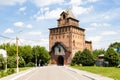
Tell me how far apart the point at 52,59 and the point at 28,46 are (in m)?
10.2

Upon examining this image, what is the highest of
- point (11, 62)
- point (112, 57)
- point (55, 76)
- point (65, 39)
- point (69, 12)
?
point (69, 12)

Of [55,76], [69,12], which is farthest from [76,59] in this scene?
[55,76]

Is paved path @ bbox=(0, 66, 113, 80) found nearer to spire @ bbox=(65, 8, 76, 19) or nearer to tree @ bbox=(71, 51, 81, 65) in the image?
tree @ bbox=(71, 51, 81, 65)

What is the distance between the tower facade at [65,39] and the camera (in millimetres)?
94875

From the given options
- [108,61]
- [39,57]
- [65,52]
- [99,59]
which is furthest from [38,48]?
[108,61]

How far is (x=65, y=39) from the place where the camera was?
9650 cm

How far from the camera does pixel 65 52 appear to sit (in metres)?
96.0

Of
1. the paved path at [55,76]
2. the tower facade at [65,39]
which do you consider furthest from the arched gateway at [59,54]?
the paved path at [55,76]

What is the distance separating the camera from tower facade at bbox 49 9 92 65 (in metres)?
94.9

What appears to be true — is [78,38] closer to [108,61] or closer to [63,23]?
[63,23]

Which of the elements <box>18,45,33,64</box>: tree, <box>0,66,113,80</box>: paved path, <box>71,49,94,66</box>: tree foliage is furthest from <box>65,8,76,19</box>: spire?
<box>0,66,113,80</box>: paved path

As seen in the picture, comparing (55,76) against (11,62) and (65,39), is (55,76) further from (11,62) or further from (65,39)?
(65,39)

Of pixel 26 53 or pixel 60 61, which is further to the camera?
pixel 60 61

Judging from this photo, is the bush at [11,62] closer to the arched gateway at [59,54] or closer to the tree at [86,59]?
the tree at [86,59]
